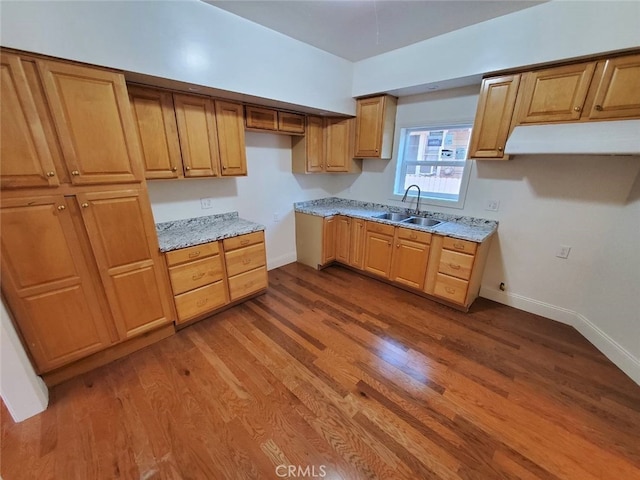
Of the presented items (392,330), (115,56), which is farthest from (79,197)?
(392,330)

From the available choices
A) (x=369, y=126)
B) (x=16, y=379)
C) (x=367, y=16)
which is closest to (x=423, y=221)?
(x=369, y=126)

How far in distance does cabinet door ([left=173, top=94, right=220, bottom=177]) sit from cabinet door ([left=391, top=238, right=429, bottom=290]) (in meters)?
2.22

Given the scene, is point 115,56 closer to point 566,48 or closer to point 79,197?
point 79,197

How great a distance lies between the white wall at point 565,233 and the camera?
2.04m

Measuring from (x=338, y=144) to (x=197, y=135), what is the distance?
6.09ft

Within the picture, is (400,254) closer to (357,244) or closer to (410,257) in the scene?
(410,257)

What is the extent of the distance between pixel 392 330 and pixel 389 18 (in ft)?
9.10

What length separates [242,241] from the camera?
2590 millimetres

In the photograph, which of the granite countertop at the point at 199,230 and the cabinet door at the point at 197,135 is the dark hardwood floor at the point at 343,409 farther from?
the cabinet door at the point at 197,135

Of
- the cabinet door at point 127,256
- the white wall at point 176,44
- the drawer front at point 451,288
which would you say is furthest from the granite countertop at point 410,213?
the cabinet door at point 127,256

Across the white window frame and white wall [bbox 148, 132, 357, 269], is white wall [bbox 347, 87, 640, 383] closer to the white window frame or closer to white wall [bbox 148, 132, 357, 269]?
the white window frame

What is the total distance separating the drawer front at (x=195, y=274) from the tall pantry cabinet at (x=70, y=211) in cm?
24

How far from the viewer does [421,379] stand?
1.88 m

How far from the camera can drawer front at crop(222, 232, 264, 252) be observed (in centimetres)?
248
